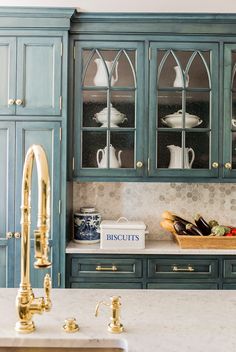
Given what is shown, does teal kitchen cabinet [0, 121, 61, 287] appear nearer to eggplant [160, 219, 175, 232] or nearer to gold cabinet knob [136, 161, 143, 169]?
gold cabinet knob [136, 161, 143, 169]

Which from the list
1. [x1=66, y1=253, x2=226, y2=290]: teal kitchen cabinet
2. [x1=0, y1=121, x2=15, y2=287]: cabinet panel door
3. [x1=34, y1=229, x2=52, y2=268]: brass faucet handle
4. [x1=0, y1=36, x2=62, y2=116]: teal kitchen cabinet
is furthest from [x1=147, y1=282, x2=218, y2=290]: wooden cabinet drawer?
[x1=34, y1=229, x2=52, y2=268]: brass faucet handle

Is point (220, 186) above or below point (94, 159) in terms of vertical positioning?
below

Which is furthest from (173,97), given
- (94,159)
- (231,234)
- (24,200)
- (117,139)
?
(24,200)

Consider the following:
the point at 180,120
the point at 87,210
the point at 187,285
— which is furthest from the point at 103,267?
the point at 180,120

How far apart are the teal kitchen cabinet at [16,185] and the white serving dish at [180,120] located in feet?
2.58

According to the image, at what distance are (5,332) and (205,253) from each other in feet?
5.82

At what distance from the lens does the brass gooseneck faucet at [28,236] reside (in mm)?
1008

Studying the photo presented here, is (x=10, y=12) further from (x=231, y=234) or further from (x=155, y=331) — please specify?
(x=155, y=331)

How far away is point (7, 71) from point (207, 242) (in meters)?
1.81

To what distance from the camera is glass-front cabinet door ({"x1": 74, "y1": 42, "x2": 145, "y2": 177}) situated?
2.80 meters

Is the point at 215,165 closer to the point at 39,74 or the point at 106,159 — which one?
the point at 106,159

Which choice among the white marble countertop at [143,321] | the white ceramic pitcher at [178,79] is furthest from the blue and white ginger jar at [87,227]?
the white marble countertop at [143,321]

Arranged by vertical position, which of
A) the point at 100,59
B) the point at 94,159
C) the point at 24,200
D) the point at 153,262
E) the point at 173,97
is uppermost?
the point at 100,59

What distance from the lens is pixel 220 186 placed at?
314cm
